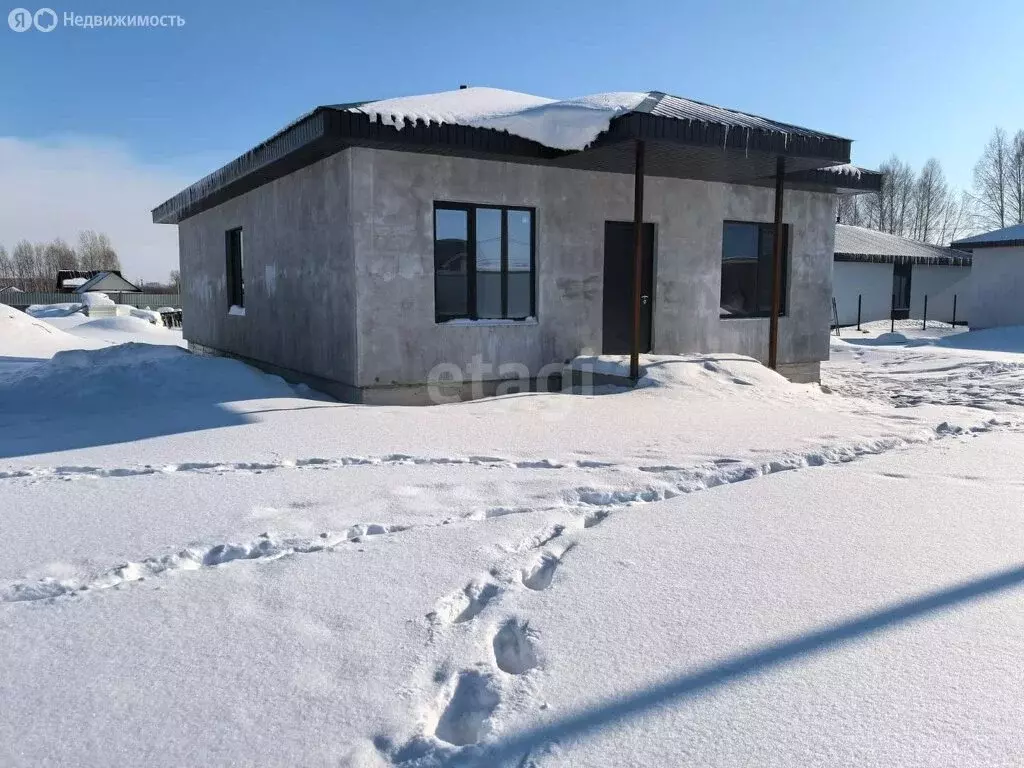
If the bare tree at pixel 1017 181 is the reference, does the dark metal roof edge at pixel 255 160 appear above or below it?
below

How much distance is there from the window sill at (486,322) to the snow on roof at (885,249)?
19.6 metres

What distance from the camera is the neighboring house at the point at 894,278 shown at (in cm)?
2675

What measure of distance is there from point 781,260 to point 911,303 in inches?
820

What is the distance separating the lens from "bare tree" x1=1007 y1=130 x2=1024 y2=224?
52562 mm

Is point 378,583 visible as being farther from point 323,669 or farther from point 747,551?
point 747,551

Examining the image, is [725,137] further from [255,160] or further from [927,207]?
[927,207]

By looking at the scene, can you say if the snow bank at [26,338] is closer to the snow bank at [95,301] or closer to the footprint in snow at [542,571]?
the footprint in snow at [542,571]

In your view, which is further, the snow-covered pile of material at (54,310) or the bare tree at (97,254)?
the bare tree at (97,254)

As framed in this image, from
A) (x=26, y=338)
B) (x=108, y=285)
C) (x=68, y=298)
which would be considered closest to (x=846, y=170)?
(x=26, y=338)

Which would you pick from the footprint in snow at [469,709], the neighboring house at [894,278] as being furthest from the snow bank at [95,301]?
the footprint in snow at [469,709]

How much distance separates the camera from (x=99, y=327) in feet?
90.3

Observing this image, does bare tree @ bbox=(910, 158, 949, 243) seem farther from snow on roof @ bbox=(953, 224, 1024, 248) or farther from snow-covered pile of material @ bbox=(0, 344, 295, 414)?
snow-covered pile of material @ bbox=(0, 344, 295, 414)

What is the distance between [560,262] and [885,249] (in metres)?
22.8

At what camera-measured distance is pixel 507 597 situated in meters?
3.16
